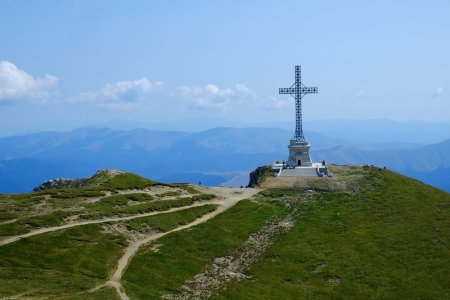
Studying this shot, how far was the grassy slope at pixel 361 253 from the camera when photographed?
2245 inches

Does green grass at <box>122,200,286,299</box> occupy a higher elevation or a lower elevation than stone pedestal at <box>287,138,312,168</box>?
lower

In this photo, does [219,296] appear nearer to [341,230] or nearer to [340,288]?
[340,288]

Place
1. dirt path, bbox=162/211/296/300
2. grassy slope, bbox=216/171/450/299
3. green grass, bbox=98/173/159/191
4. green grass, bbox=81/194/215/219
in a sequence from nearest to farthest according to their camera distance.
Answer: dirt path, bbox=162/211/296/300, grassy slope, bbox=216/171/450/299, green grass, bbox=81/194/215/219, green grass, bbox=98/173/159/191

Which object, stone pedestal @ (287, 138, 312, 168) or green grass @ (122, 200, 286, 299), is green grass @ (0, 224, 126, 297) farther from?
stone pedestal @ (287, 138, 312, 168)

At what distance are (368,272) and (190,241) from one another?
22805 mm

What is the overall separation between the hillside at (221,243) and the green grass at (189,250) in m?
0.16

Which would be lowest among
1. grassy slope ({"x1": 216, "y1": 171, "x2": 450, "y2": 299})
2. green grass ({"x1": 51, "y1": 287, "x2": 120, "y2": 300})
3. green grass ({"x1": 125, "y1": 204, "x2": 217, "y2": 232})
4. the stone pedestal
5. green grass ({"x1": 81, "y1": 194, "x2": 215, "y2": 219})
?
grassy slope ({"x1": 216, "y1": 171, "x2": 450, "y2": 299})

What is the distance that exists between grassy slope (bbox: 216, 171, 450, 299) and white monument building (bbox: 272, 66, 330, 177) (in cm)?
1746

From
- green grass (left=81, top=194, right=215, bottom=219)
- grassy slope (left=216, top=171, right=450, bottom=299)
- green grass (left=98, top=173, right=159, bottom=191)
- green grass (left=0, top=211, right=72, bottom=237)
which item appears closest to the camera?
grassy slope (left=216, top=171, right=450, bottom=299)

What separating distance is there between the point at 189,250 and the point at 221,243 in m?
5.28

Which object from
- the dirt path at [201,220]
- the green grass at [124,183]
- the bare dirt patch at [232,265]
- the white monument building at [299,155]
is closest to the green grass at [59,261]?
the dirt path at [201,220]

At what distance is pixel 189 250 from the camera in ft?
203

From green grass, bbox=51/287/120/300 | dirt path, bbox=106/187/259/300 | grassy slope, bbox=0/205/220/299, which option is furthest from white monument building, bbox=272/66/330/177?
green grass, bbox=51/287/120/300

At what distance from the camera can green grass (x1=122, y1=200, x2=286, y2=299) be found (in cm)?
5159
